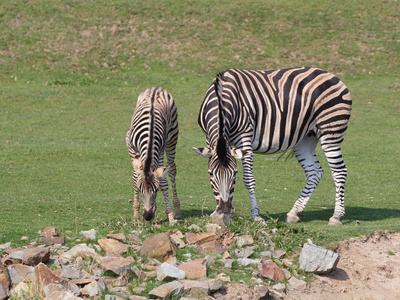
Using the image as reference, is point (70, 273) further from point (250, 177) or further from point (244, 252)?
point (250, 177)

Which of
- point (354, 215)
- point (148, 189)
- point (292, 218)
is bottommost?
point (354, 215)

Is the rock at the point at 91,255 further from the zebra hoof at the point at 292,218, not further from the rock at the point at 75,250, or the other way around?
the zebra hoof at the point at 292,218

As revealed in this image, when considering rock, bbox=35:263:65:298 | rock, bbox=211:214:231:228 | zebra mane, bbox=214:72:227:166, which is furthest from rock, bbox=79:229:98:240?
zebra mane, bbox=214:72:227:166

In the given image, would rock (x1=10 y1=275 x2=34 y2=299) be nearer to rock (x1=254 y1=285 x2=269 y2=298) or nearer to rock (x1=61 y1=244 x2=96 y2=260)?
rock (x1=61 y1=244 x2=96 y2=260)

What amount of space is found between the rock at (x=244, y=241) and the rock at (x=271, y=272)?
0.75 m

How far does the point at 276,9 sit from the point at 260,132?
1184 inches

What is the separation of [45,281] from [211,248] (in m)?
2.78

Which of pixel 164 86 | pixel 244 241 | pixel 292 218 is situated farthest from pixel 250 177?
pixel 164 86

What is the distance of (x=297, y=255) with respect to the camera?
32.4 feet

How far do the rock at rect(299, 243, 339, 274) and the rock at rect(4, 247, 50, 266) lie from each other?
3.89 metres

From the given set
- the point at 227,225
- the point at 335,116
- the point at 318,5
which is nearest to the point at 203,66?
the point at 318,5

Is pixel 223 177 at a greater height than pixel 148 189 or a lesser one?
greater

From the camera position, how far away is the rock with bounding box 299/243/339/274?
9.45 m

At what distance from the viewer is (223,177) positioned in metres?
10.9
